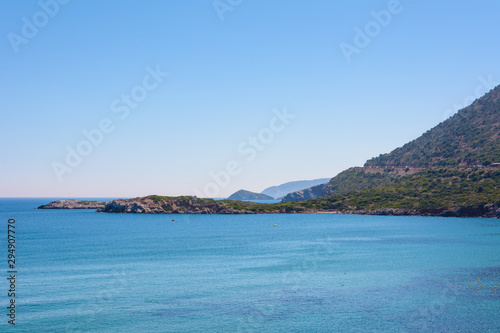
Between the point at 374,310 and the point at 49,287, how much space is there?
3740cm

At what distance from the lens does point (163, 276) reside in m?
59.5

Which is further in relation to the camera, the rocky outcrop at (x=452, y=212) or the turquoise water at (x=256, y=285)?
the rocky outcrop at (x=452, y=212)

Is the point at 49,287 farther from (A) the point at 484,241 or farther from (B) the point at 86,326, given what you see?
(A) the point at 484,241

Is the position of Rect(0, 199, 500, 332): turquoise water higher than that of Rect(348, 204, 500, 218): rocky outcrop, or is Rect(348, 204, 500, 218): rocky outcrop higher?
A: Rect(348, 204, 500, 218): rocky outcrop

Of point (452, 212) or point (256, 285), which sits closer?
point (256, 285)

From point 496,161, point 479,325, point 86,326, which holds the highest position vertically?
point 496,161

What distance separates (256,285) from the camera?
176ft

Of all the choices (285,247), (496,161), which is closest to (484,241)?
(285,247)

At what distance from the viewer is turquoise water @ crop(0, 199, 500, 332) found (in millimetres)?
39719

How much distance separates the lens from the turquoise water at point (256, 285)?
39719mm

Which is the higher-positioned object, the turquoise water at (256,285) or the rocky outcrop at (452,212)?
the rocky outcrop at (452,212)

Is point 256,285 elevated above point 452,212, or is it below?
below

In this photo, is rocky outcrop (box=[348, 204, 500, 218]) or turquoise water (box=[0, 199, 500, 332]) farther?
rocky outcrop (box=[348, 204, 500, 218])

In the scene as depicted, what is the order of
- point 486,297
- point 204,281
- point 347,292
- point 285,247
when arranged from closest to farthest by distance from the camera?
1. point 486,297
2. point 347,292
3. point 204,281
4. point 285,247
